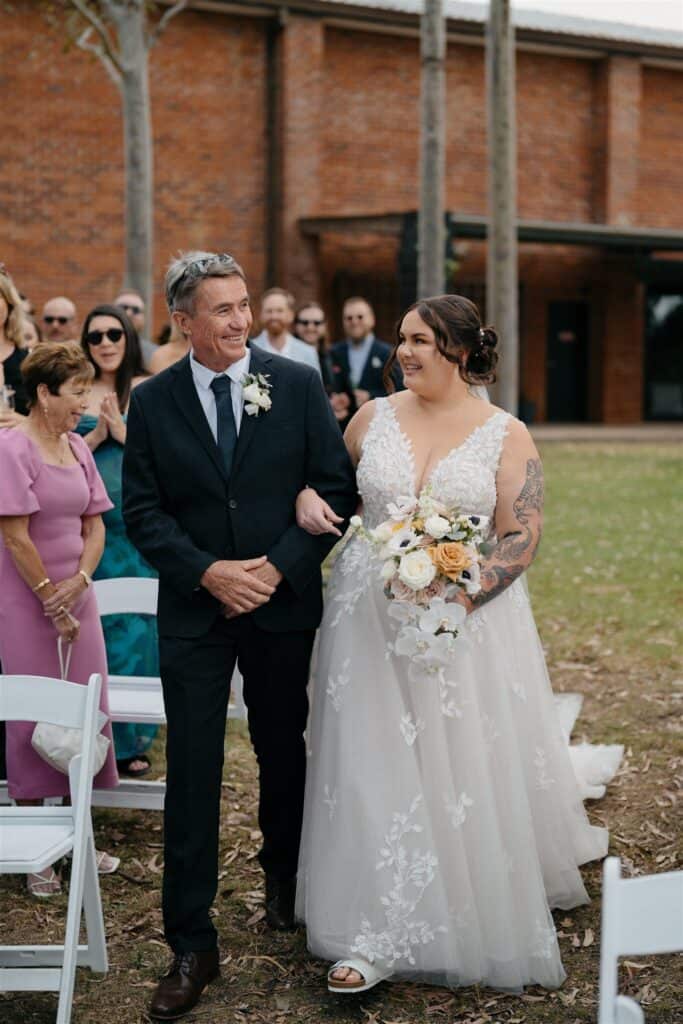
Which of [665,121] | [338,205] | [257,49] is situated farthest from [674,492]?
[665,121]

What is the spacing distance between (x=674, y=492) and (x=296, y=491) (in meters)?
12.8

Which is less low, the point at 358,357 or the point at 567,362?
the point at 567,362

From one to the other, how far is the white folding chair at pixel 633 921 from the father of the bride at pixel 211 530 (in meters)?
1.76

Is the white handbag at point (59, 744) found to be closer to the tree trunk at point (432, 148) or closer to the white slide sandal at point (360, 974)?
the white slide sandal at point (360, 974)

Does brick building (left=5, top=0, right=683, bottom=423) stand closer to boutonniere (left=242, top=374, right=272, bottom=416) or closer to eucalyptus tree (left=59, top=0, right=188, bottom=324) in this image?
eucalyptus tree (left=59, top=0, right=188, bottom=324)

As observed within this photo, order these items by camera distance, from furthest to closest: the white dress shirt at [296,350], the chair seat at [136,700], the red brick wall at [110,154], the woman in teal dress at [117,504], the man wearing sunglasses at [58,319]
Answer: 1. the red brick wall at [110,154]
2. the white dress shirt at [296,350]
3. the man wearing sunglasses at [58,319]
4. the woman in teal dress at [117,504]
5. the chair seat at [136,700]

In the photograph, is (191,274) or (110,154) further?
(110,154)

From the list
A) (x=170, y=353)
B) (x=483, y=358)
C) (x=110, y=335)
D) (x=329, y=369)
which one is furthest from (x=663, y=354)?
(x=483, y=358)

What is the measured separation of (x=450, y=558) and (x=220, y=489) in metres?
0.81

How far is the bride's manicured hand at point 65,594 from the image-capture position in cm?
507

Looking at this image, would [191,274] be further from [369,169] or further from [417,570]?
[369,169]

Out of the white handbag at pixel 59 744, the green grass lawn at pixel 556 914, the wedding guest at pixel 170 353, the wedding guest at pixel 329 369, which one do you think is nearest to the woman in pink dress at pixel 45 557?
the white handbag at pixel 59 744

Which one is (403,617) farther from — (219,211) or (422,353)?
(219,211)

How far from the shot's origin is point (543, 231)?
2508 centimetres
